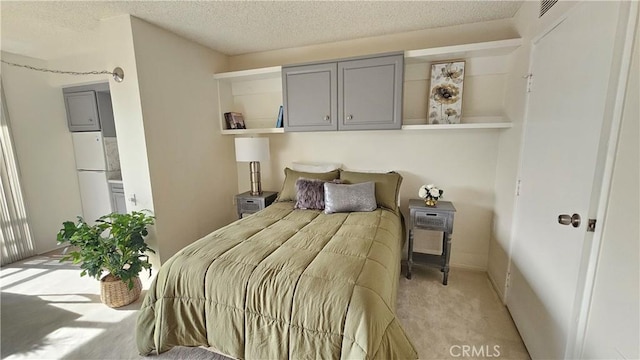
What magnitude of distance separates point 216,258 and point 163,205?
135 cm

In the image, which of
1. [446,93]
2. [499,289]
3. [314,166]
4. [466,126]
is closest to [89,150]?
[314,166]

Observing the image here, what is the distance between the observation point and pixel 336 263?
150 cm

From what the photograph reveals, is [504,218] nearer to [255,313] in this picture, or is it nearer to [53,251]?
[255,313]

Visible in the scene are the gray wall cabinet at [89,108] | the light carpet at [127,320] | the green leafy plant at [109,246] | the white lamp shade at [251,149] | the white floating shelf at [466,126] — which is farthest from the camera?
the gray wall cabinet at [89,108]

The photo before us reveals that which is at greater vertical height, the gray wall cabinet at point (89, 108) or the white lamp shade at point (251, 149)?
the gray wall cabinet at point (89, 108)

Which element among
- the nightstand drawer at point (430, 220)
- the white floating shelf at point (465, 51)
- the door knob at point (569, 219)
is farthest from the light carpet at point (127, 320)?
the white floating shelf at point (465, 51)

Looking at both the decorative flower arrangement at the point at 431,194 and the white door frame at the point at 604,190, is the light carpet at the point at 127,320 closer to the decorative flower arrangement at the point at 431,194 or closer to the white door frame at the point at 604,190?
the white door frame at the point at 604,190

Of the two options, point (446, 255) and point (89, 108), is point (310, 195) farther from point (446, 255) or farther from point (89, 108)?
point (89, 108)

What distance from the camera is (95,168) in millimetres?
3500

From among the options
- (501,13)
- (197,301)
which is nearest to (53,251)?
(197,301)

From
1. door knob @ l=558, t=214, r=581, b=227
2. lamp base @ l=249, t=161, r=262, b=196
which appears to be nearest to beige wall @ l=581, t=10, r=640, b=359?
door knob @ l=558, t=214, r=581, b=227

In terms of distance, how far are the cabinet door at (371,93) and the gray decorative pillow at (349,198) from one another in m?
0.65

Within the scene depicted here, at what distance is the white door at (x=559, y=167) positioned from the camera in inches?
45.3

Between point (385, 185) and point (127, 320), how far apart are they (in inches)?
97.8
